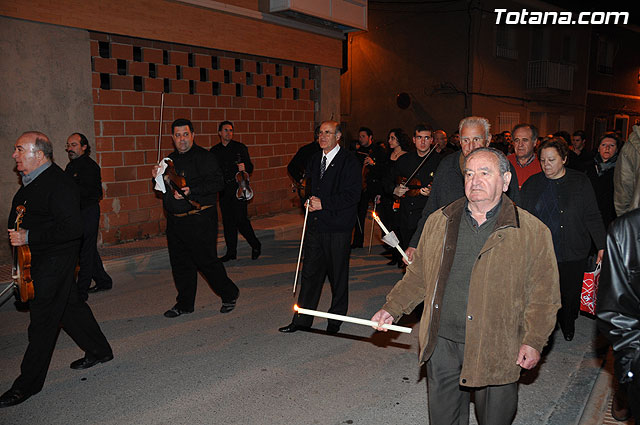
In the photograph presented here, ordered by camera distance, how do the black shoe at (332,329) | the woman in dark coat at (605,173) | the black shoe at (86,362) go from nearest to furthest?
the black shoe at (86,362) → the black shoe at (332,329) → the woman in dark coat at (605,173)

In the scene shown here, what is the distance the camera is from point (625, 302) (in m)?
2.51

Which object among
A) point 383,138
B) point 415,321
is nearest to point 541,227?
point 415,321

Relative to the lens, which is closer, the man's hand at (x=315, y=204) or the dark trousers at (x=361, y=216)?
the man's hand at (x=315, y=204)

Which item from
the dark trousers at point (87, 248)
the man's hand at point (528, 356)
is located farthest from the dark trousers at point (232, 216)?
the man's hand at point (528, 356)

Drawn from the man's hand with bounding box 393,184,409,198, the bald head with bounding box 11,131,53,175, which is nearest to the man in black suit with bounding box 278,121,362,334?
the man's hand with bounding box 393,184,409,198

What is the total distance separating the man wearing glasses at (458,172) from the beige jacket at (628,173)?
1884 millimetres

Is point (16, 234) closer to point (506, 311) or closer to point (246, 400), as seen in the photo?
point (246, 400)

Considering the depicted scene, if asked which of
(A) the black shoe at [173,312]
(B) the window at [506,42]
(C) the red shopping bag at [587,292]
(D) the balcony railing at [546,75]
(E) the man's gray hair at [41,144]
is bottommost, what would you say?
(A) the black shoe at [173,312]

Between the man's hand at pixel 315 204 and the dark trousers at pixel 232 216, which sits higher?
the man's hand at pixel 315 204

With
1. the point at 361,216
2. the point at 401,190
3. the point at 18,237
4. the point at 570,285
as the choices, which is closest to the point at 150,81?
the point at 361,216

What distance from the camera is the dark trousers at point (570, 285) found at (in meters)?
5.90

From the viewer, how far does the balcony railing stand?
23.6 metres

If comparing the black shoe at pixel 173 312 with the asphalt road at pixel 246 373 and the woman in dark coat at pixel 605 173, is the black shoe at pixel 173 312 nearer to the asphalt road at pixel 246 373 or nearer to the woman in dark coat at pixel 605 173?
the asphalt road at pixel 246 373

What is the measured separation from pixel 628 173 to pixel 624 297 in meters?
4.06
